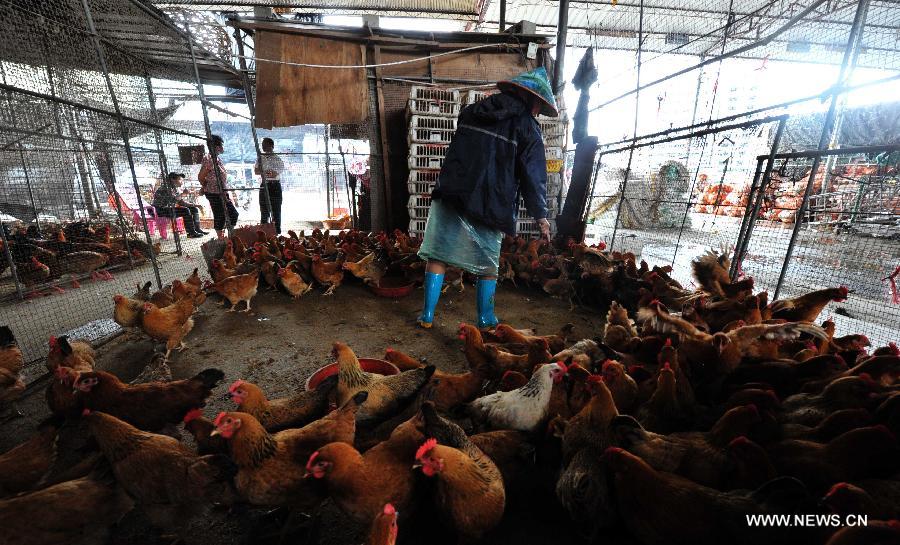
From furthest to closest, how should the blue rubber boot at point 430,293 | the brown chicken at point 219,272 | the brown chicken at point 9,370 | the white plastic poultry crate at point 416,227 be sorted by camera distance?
the white plastic poultry crate at point 416,227, the brown chicken at point 219,272, the blue rubber boot at point 430,293, the brown chicken at point 9,370

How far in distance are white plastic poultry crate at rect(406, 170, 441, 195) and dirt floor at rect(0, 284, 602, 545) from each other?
2.40m

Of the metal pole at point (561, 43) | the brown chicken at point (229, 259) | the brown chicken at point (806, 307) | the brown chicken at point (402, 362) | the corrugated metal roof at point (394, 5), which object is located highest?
the corrugated metal roof at point (394, 5)

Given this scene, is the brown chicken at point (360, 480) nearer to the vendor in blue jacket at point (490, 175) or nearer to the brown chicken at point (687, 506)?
the brown chicken at point (687, 506)

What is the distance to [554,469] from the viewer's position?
6.77 feet

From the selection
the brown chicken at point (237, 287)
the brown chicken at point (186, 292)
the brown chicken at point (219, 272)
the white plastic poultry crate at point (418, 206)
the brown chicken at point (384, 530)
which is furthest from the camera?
the white plastic poultry crate at point (418, 206)

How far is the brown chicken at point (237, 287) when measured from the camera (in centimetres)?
431

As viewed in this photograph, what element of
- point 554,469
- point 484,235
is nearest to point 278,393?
point 554,469

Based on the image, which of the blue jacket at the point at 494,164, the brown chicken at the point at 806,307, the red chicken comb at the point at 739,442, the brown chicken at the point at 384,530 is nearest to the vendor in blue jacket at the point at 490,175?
the blue jacket at the point at 494,164

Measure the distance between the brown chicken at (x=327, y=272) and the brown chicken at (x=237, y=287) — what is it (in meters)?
0.82

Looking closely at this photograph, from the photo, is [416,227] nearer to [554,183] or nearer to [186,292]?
[554,183]

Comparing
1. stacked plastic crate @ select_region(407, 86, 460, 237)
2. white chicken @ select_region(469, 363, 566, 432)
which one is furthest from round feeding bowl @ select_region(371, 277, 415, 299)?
white chicken @ select_region(469, 363, 566, 432)

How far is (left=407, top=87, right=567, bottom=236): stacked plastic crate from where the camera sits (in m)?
6.70

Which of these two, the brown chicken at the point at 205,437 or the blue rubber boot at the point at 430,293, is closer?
the brown chicken at the point at 205,437

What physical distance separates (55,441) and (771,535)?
330 centimetres
